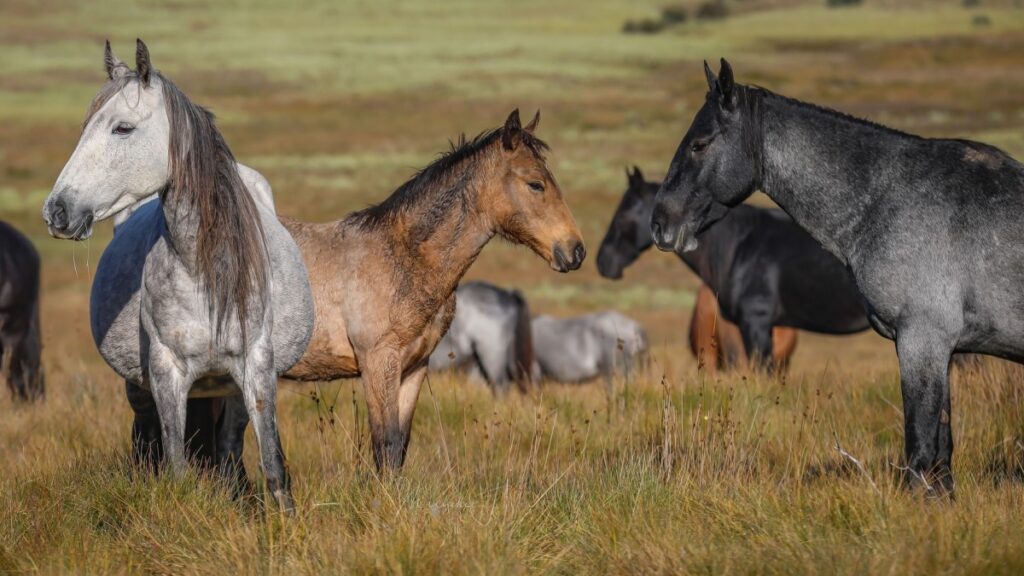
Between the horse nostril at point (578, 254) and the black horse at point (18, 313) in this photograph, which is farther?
the black horse at point (18, 313)

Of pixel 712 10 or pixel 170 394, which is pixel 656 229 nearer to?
pixel 170 394

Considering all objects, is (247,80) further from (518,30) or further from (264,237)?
(264,237)

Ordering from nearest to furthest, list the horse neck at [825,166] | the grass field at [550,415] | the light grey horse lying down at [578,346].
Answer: the grass field at [550,415]
the horse neck at [825,166]
the light grey horse lying down at [578,346]

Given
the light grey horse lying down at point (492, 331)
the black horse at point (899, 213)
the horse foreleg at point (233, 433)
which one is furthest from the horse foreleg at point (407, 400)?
the light grey horse lying down at point (492, 331)

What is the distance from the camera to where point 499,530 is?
4980 mm

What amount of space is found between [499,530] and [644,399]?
4061 mm

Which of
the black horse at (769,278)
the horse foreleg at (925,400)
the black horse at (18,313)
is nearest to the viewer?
the horse foreleg at (925,400)

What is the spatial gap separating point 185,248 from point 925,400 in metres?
3.43

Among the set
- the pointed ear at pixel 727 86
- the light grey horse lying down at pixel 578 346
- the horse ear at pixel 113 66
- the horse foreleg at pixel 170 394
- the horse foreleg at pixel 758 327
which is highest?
the horse ear at pixel 113 66

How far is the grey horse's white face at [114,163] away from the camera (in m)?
5.14

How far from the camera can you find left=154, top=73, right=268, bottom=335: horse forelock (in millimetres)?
5414

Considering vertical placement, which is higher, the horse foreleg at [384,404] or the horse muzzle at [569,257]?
the horse muzzle at [569,257]

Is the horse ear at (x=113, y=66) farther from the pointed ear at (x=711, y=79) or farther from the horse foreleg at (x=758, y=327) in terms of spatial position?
the horse foreleg at (x=758, y=327)

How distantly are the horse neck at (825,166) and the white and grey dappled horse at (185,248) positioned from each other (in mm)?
2582
